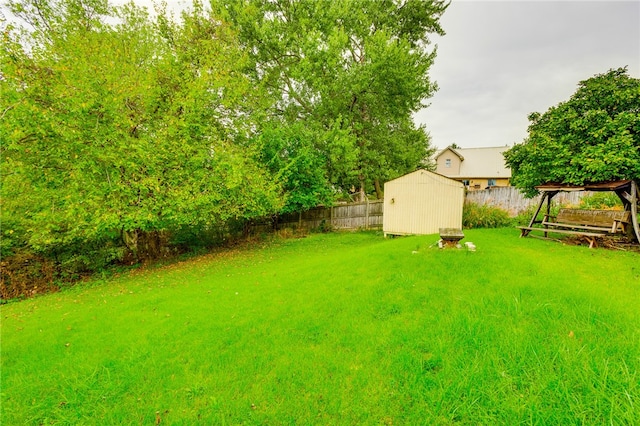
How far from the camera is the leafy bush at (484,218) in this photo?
11.5 meters

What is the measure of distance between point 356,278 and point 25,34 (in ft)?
37.3

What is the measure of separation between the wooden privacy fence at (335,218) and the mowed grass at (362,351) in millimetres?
8648

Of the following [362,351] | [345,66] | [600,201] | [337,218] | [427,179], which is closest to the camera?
[362,351]

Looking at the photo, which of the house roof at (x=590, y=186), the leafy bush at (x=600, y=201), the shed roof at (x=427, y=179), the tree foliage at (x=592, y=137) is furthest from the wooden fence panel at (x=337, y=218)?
the leafy bush at (x=600, y=201)

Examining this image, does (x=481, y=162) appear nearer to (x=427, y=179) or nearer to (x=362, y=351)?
(x=427, y=179)

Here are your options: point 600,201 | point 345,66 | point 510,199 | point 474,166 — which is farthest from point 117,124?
point 474,166

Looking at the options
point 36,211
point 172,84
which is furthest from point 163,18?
point 36,211

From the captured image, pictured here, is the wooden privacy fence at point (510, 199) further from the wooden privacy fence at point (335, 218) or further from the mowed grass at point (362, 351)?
the mowed grass at point (362, 351)

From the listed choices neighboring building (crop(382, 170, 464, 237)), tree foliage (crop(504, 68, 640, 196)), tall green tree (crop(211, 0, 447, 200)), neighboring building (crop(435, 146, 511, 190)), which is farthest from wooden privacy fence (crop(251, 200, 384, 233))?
neighboring building (crop(435, 146, 511, 190))

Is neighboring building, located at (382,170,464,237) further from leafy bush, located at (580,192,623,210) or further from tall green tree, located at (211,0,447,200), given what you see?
leafy bush, located at (580,192,623,210)

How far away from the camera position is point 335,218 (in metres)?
15.0

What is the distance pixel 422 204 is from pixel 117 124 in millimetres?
10883

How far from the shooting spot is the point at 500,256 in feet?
18.2

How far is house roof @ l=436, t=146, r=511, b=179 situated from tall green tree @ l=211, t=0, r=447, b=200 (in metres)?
14.0
